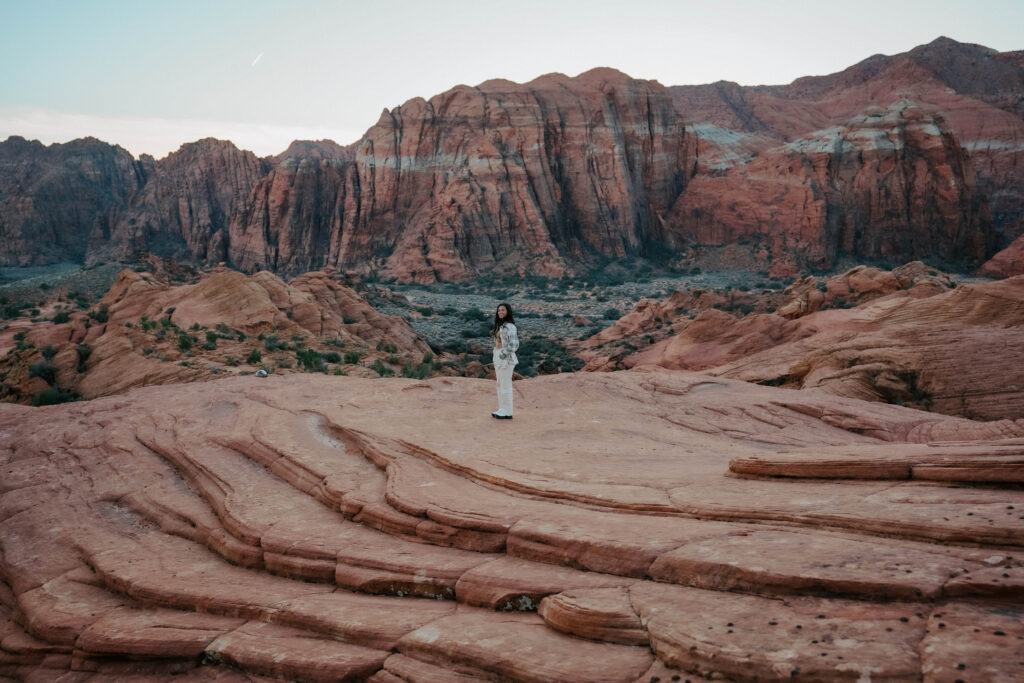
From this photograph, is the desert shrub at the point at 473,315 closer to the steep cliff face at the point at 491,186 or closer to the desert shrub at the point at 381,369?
the desert shrub at the point at 381,369

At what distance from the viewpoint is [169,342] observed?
17906 millimetres

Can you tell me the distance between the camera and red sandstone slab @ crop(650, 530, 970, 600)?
11.2ft

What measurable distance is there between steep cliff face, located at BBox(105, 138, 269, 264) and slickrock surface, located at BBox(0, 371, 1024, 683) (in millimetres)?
84819

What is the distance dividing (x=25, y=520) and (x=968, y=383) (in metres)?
15.8

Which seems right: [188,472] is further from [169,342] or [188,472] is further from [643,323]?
[643,323]

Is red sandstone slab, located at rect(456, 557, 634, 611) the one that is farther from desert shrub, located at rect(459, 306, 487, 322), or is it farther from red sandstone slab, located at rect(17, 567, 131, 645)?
desert shrub, located at rect(459, 306, 487, 322)

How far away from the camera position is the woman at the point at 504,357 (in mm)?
9320

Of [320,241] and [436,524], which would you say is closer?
[436,524]

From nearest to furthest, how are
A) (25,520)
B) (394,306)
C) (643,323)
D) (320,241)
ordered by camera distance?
A: (25,520), (643,323), (394,306), (320,241)

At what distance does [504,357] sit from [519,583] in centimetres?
538

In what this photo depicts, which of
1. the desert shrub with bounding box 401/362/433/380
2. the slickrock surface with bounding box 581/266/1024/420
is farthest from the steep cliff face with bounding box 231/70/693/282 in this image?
the desert shrub with bounding box 401/362/433/380

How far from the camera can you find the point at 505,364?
31.0ft

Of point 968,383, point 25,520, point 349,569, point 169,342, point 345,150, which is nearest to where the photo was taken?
point 349,569

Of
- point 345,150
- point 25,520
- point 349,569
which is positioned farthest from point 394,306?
point 345,150
